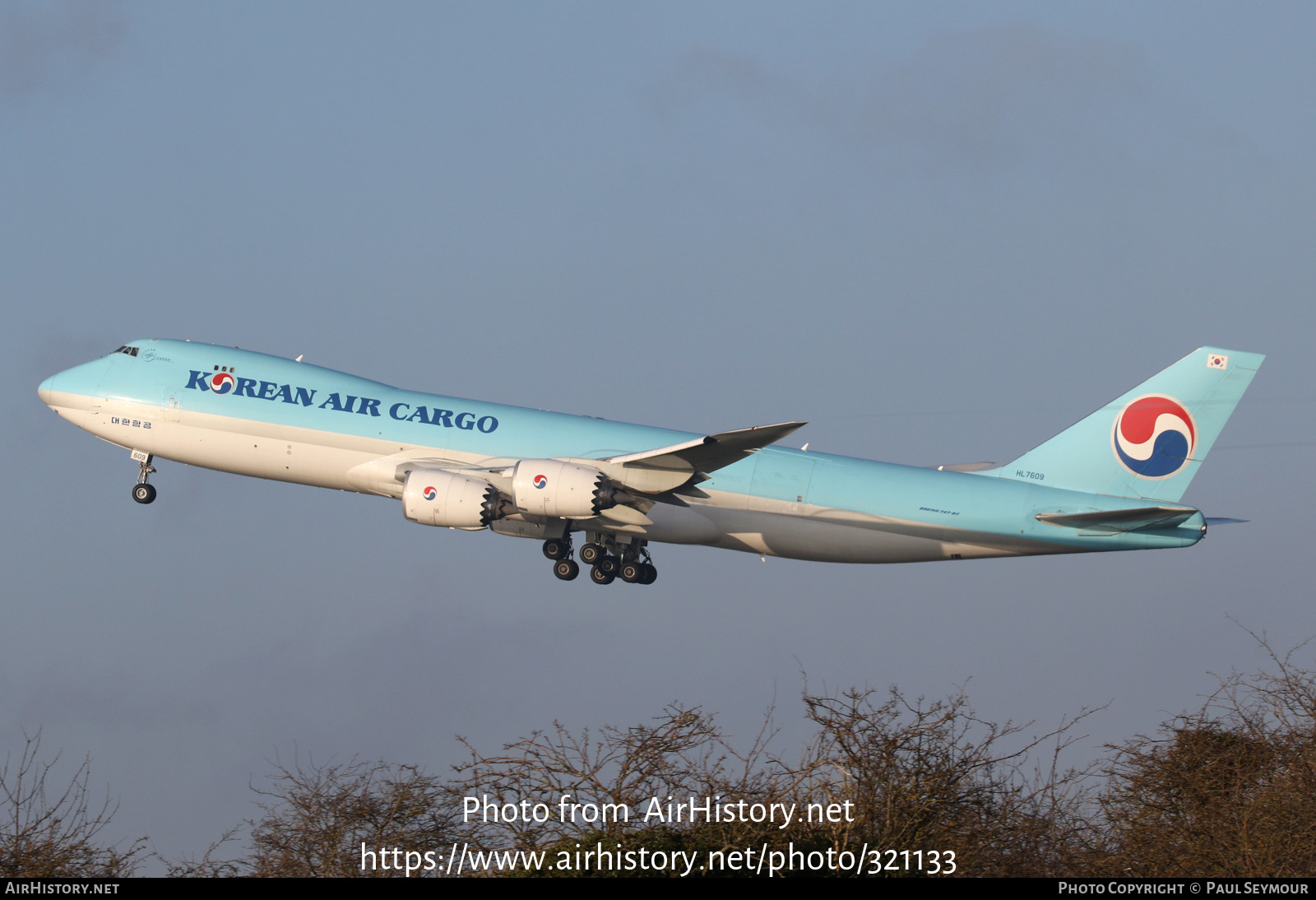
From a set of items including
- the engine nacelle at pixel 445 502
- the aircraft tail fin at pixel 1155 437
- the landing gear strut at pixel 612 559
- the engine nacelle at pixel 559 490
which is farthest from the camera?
the landing gear strut at pixel 612 559

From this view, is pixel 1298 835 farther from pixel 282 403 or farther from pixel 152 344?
pixel 152 344

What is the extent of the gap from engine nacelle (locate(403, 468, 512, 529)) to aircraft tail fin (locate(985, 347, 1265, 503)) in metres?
16.1

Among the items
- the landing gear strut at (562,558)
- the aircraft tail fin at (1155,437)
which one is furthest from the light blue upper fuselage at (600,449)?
the landing gear strut at (562,558)

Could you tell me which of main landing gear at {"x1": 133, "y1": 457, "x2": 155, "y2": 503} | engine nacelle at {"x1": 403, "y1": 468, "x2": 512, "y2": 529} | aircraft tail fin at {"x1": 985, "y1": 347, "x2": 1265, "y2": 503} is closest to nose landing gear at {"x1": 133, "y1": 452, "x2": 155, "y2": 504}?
main landing gear at {"x1": 133, "y1": 457, "x2": 155, "y2": 503}

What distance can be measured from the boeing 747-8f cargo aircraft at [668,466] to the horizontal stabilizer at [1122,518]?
10 centimetres

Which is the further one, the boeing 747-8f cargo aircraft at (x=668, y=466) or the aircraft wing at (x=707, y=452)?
the boeing 747-8f cargo aircraft at (x=668, y=466)

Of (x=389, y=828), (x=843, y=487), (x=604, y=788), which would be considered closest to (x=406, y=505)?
(x=843, y=487)

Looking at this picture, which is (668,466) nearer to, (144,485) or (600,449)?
(600,449)

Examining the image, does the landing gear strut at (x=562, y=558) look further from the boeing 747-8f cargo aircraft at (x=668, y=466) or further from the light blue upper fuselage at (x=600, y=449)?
the light blue upper fuselage at (x=600, y=449)

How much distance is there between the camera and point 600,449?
41781 millimetres

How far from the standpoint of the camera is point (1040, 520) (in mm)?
40906

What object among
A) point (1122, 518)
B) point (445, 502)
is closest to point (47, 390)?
point (445, 502)

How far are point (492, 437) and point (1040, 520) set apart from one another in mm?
16635

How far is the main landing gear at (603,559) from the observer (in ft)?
145
